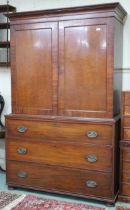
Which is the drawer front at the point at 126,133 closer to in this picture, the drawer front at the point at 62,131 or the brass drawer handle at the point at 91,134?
the drawer front at the point at 62,131

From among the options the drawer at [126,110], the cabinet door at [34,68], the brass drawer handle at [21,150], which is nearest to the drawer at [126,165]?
the drawer at [126,110]

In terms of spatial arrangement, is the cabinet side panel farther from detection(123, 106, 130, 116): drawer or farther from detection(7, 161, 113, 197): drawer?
detection(7, 161, 113, 197): drawer

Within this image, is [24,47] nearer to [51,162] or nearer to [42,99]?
[42,99]

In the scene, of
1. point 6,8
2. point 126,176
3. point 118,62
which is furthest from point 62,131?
point 6,8

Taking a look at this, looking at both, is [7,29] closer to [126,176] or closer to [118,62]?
[118,62]

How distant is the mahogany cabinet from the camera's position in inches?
109

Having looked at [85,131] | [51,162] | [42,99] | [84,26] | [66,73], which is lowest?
[51,162]

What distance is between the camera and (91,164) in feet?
9.35

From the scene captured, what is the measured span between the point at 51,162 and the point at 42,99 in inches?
26.6

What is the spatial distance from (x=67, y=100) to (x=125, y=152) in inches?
30.9

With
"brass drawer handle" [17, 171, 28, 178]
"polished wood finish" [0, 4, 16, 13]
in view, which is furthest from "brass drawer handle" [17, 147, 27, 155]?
"polished wood finish" [0, 4, 16, 13]

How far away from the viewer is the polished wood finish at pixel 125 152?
109 inches

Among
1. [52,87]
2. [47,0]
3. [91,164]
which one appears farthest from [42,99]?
[47,0]

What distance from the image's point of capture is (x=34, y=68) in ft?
9.96
